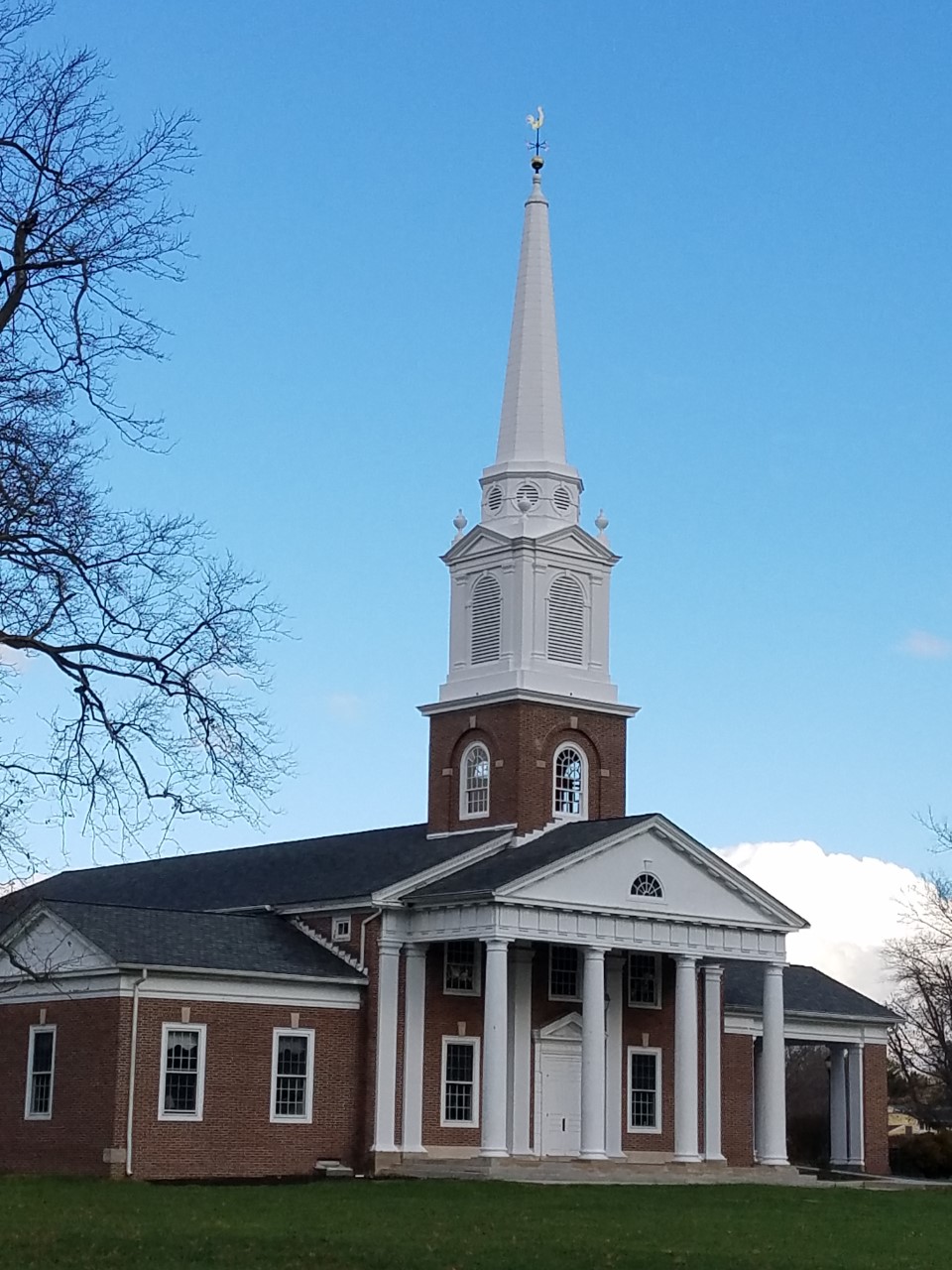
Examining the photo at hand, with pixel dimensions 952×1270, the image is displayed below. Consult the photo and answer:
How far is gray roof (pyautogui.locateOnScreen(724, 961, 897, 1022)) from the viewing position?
56094mm

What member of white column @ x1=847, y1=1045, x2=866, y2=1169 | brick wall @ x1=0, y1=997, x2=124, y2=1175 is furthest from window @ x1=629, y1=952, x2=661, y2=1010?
brick wall @ x1=0, y1=997, x2=124, y2=1175

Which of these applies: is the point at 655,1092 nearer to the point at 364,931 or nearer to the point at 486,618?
the point at 364,931

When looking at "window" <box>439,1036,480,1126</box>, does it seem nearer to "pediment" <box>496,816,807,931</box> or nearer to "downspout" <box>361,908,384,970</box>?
"downspout" <box>361,908,384,970</box>

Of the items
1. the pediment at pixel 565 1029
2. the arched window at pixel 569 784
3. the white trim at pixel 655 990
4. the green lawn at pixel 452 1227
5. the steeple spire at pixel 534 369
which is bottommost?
the green lawn at pixel 452 1227

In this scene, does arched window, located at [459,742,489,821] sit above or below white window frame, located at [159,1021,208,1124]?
above

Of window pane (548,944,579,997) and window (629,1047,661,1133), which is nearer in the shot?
window pane (548,944,579,997)

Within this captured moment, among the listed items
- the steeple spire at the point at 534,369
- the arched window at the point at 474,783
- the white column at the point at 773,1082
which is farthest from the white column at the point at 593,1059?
the steeple spire at the point at 534,369

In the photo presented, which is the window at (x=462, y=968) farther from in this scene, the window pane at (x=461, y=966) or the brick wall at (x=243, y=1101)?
the brick wall at (x=243, y=1101)

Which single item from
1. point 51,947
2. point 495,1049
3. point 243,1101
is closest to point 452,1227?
point 495,1049

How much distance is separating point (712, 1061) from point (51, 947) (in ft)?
53.2

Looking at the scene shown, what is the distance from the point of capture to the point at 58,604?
83.0 ft

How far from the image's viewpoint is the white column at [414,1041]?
157ft

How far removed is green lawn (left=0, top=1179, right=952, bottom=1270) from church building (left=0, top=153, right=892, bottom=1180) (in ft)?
15.9

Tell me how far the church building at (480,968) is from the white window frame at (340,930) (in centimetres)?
6
